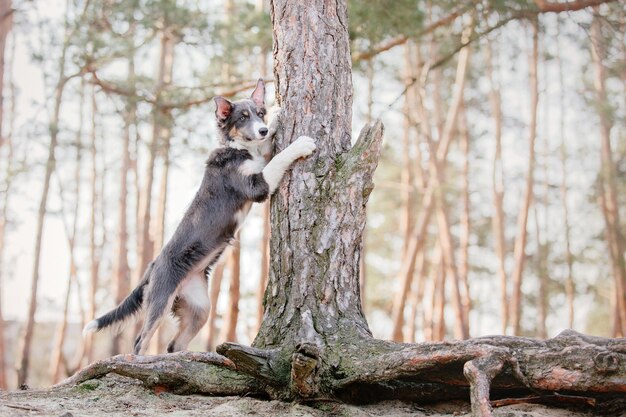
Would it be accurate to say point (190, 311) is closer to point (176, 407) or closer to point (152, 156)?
point (176, 407)

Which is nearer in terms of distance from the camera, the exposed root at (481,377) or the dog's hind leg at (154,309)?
the exposed root at (481,377)

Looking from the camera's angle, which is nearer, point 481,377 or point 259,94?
point 481,377

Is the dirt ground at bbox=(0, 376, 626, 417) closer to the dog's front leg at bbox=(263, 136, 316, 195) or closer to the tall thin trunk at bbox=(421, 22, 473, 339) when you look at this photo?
the dog's front leg at bbox=(263, 136, 316, 195)

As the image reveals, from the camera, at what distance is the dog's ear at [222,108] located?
6227 mm

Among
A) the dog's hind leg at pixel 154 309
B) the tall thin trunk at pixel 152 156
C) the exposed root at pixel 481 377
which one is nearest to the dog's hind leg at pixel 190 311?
the dog's hind leg at pixel 154 309

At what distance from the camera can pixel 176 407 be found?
420 centimetres

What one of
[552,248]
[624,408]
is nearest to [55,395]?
[624,408]

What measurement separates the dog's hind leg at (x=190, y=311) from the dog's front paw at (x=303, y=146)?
175cm

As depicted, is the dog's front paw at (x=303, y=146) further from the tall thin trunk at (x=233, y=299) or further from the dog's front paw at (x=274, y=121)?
the tall thin trunk at (x=233, y=299)

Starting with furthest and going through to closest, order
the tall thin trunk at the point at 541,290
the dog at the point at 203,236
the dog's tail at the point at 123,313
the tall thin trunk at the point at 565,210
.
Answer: the tall thin trunk at the point at 565,210 → the tall thin trunk at the point at 541,290 → the dog's tail at the point at 123,313 → the dog at the point at 203,236

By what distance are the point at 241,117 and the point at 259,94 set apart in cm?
47

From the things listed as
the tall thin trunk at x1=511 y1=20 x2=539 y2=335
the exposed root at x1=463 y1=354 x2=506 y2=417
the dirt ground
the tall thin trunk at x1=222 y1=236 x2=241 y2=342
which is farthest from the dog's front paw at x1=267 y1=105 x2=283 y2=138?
the tall thin trunk at x1=511 y1=20 x2=539 y2=335

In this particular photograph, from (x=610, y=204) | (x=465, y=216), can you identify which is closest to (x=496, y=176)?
(x=465, y=216)

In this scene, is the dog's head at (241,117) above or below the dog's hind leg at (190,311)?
above
